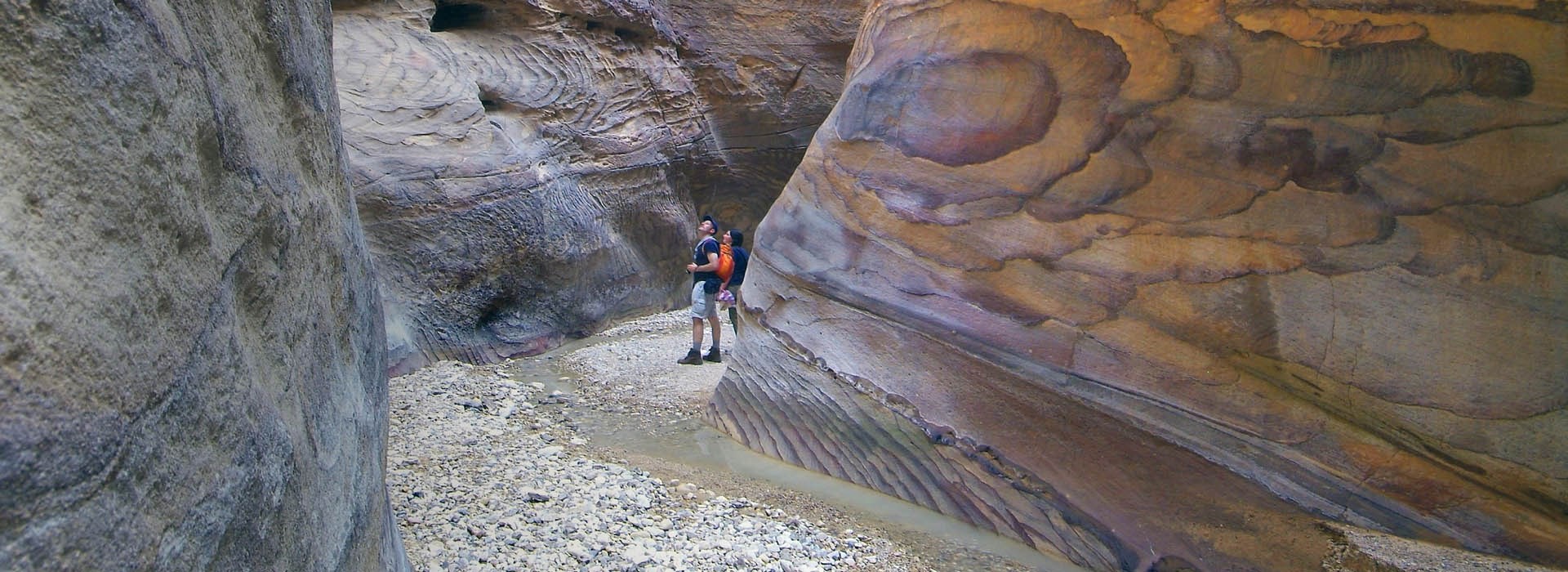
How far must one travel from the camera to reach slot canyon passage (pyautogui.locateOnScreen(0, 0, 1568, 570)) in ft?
2.71

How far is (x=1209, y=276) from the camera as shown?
2.54 meters

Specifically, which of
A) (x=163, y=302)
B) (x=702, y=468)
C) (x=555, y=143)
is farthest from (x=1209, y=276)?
(x=555, y=143)

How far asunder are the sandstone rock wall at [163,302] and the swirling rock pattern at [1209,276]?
1919 mm

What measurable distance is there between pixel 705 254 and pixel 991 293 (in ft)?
8.70

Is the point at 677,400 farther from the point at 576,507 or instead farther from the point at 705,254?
the point at 576,507

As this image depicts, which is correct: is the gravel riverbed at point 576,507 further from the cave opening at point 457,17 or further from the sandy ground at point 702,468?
the cave opening at point 457,17

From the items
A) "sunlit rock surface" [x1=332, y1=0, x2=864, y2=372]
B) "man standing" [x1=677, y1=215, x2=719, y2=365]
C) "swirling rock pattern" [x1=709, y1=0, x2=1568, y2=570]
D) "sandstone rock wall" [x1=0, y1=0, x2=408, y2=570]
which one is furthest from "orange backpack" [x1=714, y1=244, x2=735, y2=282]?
"sandstone rock wall" [x1=0, y1=0, x2=408, y2=570]

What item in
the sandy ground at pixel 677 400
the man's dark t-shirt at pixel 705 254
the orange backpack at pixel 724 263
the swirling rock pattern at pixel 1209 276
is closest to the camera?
the swirling rock pattern at pixel 1209 276

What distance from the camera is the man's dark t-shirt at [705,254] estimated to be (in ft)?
17.4

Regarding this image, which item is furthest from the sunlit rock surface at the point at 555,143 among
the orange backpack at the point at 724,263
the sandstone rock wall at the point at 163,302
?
the sandstone rock wall at the point at 163,302

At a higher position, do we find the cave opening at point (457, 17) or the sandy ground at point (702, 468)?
the cave opening at point (457, 17)

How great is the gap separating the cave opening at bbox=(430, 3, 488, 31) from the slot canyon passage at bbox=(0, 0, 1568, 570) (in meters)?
2.21

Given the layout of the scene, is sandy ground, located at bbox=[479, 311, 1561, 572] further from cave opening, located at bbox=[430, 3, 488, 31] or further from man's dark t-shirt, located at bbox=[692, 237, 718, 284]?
cave opening, located at bbox=[430, 3, 488, 31]

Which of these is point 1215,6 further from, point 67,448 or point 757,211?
point 757,211
